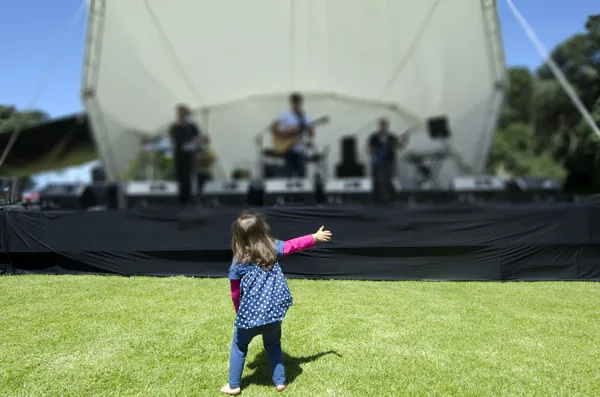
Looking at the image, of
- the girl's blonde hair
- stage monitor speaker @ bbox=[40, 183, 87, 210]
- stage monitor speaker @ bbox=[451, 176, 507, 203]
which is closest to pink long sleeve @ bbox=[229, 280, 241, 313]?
the girl's blonde hair

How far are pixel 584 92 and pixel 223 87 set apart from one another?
30.5 ft

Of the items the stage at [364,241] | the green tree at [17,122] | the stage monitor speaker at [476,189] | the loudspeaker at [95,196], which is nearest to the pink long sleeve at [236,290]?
the stage at [364,241]

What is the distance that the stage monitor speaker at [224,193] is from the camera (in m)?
6.53

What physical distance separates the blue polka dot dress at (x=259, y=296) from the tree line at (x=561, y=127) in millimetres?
4469

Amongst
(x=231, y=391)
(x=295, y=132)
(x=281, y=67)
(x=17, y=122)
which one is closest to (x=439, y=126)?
(x=295, y=132)

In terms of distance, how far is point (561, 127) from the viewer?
19.2 m

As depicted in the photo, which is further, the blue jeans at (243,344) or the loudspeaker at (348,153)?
the loudspeaker at (348,153)

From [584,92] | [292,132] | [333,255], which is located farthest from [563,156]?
[333,255]

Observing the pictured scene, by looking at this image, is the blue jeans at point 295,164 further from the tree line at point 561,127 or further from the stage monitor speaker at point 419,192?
the tree line at point 561,127

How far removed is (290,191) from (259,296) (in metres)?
4.56

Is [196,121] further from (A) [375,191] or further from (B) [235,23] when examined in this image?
(A) [375,191]

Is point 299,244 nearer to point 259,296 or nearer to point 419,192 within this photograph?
point 259,296

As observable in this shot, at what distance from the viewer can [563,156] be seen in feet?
59.6

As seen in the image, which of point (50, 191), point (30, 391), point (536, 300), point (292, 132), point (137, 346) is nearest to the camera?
point (30, 391)
